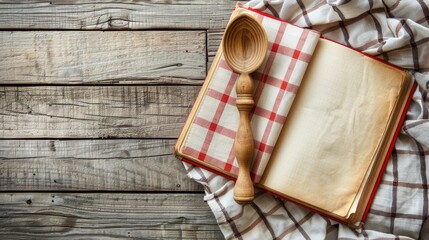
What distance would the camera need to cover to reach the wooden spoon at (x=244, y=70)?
0.61 meters

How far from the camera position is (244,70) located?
2.04 feet

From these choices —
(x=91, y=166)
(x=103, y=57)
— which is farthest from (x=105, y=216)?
(x=103, y=57)

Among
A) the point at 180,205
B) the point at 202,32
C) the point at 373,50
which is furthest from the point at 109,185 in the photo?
the point at 373,50

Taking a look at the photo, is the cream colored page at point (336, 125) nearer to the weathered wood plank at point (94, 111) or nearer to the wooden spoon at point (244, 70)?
the wooden spoon at point (244, 70)

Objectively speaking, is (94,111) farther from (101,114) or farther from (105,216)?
(105,216)

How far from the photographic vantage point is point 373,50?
24.8 inches

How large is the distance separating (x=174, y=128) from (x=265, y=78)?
150mm

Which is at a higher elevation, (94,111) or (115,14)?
(115,14)

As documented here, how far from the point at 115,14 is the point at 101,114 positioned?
15 cm

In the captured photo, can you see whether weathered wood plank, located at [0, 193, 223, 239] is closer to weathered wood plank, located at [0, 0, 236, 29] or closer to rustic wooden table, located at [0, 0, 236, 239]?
rustic wooden table, located at [0, 0, 236, 239]

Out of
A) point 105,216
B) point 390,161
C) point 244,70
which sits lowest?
Result: point 105,216

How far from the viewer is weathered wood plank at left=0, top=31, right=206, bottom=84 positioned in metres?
0.68

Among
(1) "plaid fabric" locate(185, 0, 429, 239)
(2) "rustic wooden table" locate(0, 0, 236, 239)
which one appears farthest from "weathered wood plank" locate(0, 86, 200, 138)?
(1) "plaid fabric" locate(185, 0, 429, 239)

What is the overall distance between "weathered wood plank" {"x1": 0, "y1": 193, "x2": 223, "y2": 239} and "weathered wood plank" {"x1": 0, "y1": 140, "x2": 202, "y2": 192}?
0.04 ft
